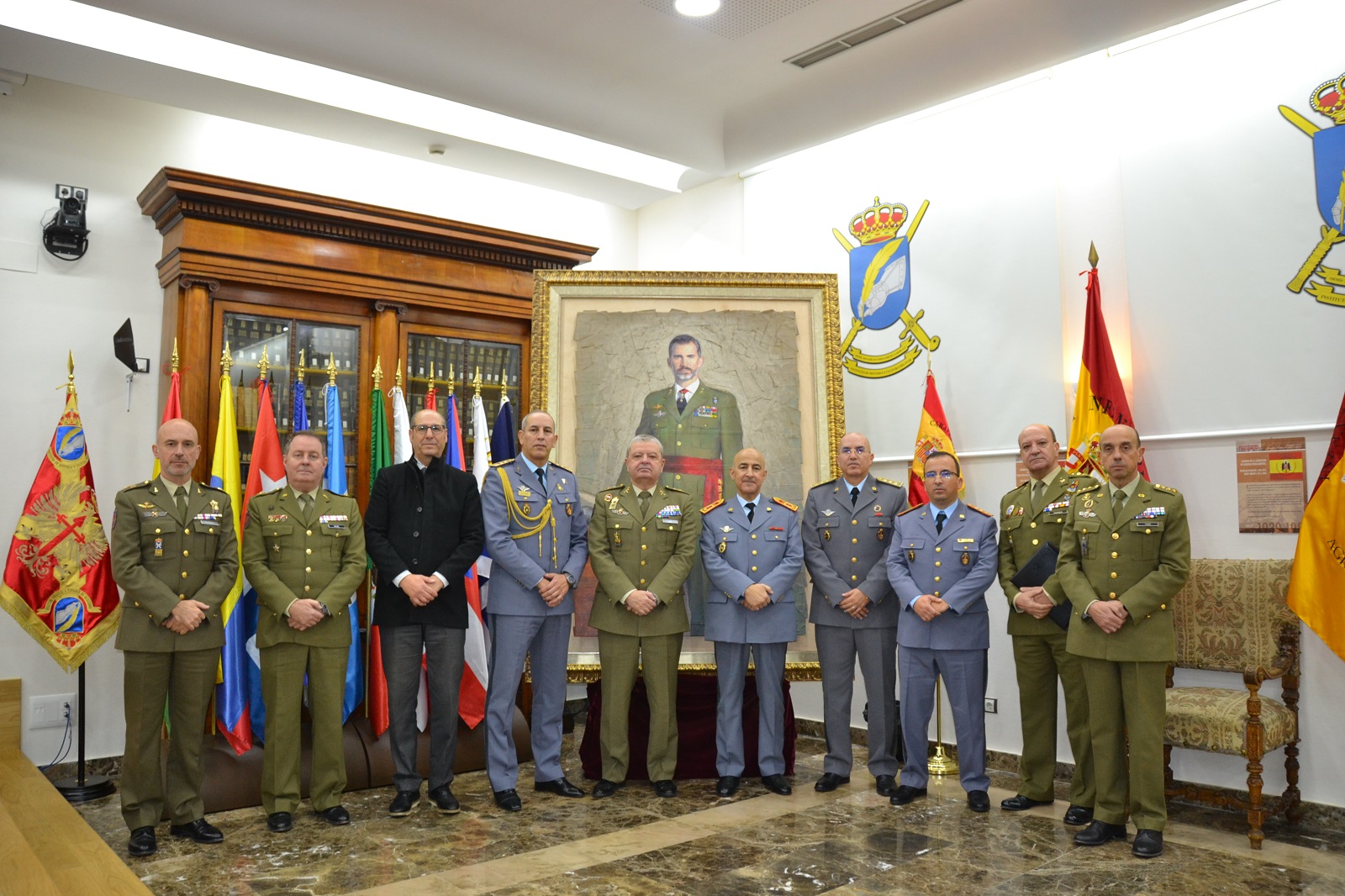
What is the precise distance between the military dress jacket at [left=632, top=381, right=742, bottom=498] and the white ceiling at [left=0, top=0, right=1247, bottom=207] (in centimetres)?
174

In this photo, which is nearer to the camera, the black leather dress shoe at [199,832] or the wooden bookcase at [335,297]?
the black leather dress shoe at [199,832]

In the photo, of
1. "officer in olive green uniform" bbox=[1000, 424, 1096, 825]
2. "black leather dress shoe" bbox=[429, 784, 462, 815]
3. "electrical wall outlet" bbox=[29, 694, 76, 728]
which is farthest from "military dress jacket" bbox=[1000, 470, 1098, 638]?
"electrical wall outlet" bbox=[29, 694, 76, 728]

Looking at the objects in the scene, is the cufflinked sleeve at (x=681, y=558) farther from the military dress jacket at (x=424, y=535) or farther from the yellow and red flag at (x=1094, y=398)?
the yellow and red flag at (x=1094, y=398)

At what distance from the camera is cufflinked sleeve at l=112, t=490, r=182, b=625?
3.78 meters

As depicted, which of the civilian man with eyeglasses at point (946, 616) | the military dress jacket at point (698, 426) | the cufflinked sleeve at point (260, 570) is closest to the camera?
the cufflinked sleeve at point (260, 570)

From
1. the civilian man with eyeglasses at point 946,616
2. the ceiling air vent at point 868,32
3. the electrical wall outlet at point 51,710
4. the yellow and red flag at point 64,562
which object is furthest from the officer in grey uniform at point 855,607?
the electrical wall outlet at point 51,710

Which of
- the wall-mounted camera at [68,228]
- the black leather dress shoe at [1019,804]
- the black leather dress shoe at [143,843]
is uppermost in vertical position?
the wall-mounted camera at [68,228]

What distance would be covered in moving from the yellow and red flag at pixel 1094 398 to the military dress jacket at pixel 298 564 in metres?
3.36

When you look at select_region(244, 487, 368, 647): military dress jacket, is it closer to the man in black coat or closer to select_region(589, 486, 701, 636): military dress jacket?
the man in black coat

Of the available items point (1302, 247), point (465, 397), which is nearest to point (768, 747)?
point (465, 397)

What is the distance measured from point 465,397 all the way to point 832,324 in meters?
2.26

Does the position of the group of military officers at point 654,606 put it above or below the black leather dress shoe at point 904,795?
above

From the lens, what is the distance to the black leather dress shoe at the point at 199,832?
153 inches

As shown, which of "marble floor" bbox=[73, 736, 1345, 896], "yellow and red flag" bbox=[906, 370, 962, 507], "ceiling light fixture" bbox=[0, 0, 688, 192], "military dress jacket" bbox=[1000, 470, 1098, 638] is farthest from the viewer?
"yellow and red flag" bbox=[906, 370, 962, 507]
